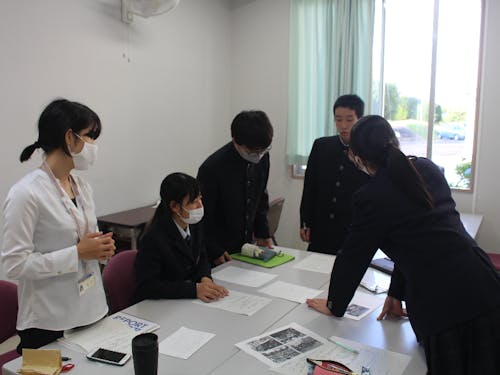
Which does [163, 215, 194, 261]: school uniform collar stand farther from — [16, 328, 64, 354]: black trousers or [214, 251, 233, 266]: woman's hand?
[16, 328, 64, 354]: black trousers

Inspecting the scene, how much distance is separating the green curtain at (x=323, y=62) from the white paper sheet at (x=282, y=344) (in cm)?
300

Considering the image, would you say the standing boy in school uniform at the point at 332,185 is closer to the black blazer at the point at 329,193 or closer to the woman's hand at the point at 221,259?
the black blazer at the point at 329,193

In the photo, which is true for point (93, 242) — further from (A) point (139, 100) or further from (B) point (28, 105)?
(A) point (139, 100)

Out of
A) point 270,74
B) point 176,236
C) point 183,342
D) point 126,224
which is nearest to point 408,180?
point 183,342

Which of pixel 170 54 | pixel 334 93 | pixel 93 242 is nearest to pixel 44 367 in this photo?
pixel 93 242

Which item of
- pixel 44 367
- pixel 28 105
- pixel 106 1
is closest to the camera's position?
pixel 44 367

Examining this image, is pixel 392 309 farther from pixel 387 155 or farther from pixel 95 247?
pixel 95 247

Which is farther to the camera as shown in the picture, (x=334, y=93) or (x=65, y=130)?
(x=334, y=93)

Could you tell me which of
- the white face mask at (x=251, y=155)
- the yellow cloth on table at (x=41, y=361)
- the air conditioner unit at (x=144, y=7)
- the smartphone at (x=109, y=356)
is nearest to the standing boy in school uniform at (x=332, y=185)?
the white face mask at (x=251, y=155)

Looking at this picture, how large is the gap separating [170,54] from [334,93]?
1570mm

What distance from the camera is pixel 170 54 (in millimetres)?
3918

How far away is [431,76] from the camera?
12.8 feet

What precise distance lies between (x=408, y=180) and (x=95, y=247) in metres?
1.02

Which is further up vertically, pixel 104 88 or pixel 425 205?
pixel 104 88
